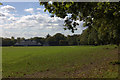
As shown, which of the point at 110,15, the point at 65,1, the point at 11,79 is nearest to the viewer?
the point at 65,1

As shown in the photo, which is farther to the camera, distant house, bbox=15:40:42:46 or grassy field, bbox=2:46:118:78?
distant house, bbox=15:40:42:46

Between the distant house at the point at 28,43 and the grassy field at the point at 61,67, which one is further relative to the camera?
the distant house at the point at 28,43

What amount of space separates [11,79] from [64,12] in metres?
5.63

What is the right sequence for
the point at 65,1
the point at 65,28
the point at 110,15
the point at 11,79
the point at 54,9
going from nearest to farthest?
1. the point at 65,1
2. the point at 54,9
3. the point at 65,28
4. the point at 11,79
5. the point at 110,15

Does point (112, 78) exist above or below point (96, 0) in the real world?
below

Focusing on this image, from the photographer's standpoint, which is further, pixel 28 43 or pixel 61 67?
pixel 28 43

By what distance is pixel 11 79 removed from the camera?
9.73 m

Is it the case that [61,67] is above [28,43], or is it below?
below

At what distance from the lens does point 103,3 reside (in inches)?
302

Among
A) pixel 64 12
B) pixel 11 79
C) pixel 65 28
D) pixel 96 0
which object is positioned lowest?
pixel 11 79

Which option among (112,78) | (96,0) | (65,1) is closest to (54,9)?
(65,1)

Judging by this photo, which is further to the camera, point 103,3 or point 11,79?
point 11,79

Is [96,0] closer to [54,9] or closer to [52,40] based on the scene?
[54,9]

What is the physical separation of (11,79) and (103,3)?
24.1 ft
